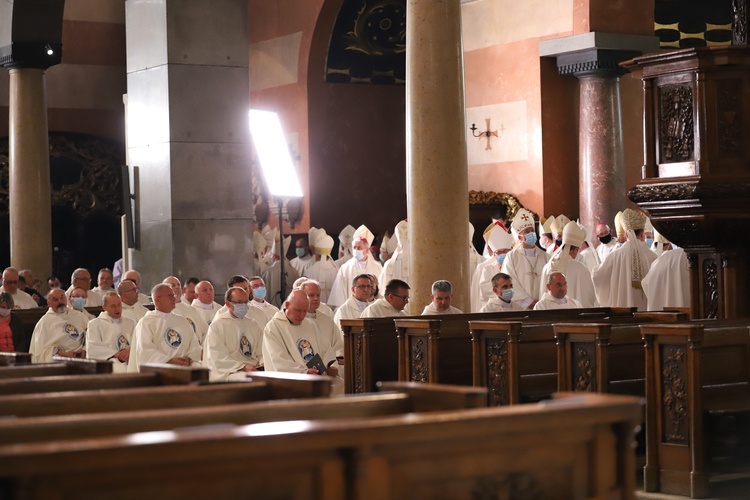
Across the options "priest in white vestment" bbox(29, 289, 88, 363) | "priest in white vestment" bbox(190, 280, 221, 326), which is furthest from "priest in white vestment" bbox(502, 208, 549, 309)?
"priest in white vestment" bbox(29, 289, 88, 363)

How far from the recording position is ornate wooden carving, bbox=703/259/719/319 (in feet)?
25.2

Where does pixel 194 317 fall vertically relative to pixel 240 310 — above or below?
below

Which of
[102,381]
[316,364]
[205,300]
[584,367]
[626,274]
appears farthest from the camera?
[626,274]

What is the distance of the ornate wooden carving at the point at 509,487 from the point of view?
11.1 feet

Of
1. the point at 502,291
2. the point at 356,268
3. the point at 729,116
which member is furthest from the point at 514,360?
the point at 356,268

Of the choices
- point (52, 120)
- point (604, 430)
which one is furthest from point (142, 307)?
point (52, 120)

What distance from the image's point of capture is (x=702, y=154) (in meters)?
7.23

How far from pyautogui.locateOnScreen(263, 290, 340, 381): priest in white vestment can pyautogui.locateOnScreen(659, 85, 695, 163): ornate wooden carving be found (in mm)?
2848

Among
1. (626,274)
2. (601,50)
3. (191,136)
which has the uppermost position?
(601,50)

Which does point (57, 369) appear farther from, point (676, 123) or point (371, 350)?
point (676, 123)

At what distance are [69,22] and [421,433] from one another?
20.1 meters

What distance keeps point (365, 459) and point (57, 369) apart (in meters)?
2.65

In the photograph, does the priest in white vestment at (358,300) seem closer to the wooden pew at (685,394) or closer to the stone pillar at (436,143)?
the stone pillar at (436,143)

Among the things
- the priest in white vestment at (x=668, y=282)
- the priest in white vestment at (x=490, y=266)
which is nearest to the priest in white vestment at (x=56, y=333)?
the priest in white vestment at (x=490, y=266)
